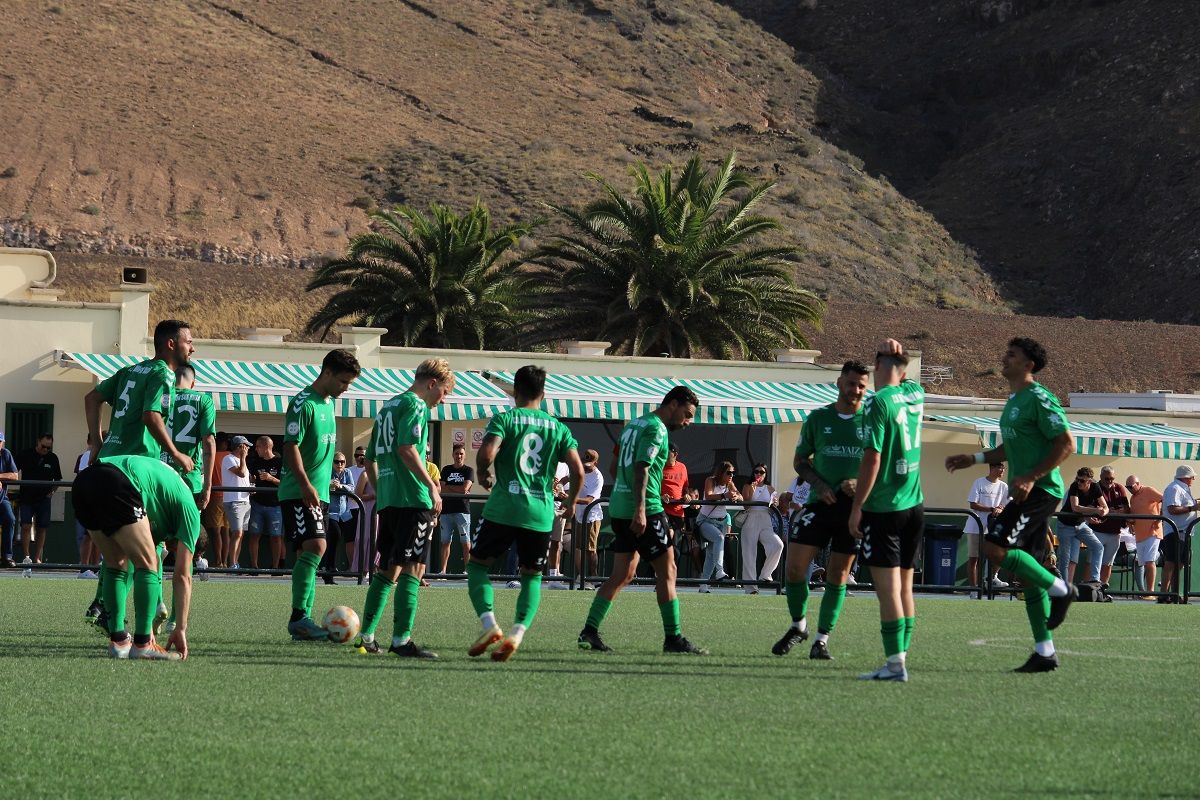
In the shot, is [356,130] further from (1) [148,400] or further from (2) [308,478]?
(1) [148,400]

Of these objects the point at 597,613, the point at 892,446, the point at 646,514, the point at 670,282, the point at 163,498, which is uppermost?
the point at 670,282

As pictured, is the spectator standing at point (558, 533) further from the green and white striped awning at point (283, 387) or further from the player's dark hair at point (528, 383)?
the player's dark hair at point (528, 383)

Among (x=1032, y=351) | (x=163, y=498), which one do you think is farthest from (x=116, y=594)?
(x=1032, y=351)

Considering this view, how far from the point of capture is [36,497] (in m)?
21.1

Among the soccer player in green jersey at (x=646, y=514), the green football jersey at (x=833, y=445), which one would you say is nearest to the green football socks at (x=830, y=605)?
the green football jersey at (x=833, y=445)

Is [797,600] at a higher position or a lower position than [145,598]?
lower

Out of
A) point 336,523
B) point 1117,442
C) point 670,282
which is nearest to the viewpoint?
point 336,523

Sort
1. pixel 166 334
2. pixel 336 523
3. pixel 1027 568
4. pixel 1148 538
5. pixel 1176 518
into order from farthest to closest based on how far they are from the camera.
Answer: pixel 1176 518 → pixel 1148 538 → pixel 336 523 → pixel 166 334 → pixel 1027 568

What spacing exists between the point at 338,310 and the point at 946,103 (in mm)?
77745

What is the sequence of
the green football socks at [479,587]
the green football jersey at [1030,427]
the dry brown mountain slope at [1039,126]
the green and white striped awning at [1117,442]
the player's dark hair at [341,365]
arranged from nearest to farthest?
the green football jersey at [1030,427] → the green football socks at [479,587] → the player's dark hair at [341,365] → the green and white striped awning at [1117,442] → the dry brown mountain slope at [1039,126]

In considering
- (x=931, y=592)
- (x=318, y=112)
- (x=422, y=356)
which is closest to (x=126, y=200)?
(x=318, y=112)

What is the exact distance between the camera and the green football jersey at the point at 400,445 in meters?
10.7

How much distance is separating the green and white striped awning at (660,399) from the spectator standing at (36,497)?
7847mm

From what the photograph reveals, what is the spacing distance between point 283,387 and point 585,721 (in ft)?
66.1
